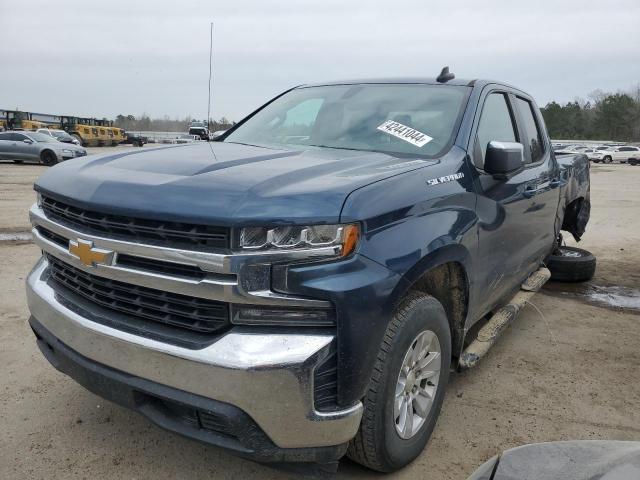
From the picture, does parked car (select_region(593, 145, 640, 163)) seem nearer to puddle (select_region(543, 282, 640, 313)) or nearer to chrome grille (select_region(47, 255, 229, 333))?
puddle (select_region(543, 282, 640, 313))

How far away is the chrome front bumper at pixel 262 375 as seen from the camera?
6.48ft

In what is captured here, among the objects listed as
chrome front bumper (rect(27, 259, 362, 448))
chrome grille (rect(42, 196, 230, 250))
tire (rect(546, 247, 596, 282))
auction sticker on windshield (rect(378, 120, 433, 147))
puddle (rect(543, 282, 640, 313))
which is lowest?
puddle (rect(543, 282, 640, 313))

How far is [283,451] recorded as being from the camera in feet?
6.91

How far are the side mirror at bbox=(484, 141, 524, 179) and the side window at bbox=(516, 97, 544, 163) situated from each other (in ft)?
3.69

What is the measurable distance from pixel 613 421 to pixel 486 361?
3.17 ft

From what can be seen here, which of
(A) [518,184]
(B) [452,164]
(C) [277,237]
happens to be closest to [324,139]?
(B) [452,164]

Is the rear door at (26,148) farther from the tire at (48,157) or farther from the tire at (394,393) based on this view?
the tire at (394,393)

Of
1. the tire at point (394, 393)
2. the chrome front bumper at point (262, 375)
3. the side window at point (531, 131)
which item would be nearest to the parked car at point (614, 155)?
the side window at point (531, 131)

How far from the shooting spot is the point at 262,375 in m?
1.97

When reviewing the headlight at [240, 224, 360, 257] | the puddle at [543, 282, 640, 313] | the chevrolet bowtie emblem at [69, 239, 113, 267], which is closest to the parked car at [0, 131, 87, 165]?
the puddle at [543, 282, 640, 313]

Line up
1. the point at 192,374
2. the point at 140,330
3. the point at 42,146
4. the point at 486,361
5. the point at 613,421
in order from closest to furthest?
1. the point at 192,374
2. the point at 140,330
3. the point at 613,421
4. the point at 486,361
5. the point at 42,146

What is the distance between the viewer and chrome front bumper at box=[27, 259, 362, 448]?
1.98m

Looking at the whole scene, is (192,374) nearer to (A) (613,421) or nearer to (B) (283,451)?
(B) (283,451)

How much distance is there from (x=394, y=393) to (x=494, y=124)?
2.07 m
